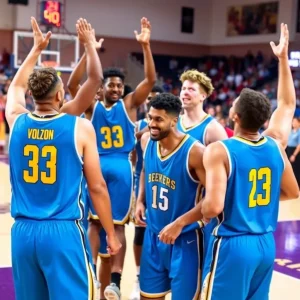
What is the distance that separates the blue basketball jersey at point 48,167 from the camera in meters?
3.26

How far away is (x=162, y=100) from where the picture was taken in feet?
12.5

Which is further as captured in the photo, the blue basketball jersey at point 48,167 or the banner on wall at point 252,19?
the banner on wall at point 252,19

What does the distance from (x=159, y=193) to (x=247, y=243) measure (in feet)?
2.64

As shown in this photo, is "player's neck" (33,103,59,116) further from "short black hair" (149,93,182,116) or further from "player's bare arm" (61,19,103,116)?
"short black hair" (149,93,182,116)

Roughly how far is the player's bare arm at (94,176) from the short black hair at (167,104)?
0.60 meters

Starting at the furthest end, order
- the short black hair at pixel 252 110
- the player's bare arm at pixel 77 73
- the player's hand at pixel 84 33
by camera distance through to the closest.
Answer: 1. the player's bare arm at pixel 77 73
2. the player's hand at pixel 84 33
3. the short black hair at pixel 252 110

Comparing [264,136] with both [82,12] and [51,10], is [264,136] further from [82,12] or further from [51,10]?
[82,12]

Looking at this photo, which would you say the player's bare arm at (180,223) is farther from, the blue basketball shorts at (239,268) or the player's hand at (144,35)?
the player's hand at (144,35)

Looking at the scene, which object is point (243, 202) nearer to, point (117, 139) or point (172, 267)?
point (172, 267)

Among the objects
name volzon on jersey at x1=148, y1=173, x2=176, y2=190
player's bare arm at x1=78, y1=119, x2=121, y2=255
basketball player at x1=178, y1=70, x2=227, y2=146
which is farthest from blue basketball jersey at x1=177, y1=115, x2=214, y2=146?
player's bare arm at x1=78, y1=119, x2=121, y2=255

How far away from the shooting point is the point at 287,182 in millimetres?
3447

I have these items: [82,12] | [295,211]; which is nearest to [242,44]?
[82,12]

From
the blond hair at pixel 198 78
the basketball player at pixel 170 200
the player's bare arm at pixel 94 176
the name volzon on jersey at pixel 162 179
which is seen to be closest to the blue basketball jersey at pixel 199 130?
the blond hair at pixel 198 78

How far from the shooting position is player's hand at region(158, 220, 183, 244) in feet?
11.6
